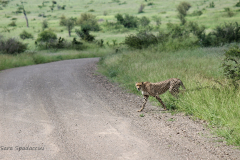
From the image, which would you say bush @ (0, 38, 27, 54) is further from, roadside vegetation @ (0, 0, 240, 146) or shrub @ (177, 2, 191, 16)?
shrub @ (177, 2, 191, 16)

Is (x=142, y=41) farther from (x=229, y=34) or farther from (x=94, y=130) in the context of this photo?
(x=94, y=130)

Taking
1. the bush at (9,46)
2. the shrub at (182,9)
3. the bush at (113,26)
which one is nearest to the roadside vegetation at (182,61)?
the bush at (9,46)

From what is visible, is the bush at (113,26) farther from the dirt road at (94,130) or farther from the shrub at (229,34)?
the dirt road at (94,130)

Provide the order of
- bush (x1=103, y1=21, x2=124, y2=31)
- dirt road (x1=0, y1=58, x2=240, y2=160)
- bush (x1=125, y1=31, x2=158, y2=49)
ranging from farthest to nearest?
1. bush (x1=103, y1=21, x2=124, y2=31)
2. bush (x1=125, y1=31, x2=158, y2=49)
3. dirt road (x1=0, y1=58, x2=240, y2=160)

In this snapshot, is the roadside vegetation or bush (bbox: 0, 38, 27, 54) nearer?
the roadside vegetation

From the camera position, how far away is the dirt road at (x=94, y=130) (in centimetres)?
420

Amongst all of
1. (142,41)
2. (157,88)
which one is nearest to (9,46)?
(142,41)

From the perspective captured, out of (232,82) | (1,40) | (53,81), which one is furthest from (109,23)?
(232,82)

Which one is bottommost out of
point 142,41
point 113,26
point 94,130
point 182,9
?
point 113,26

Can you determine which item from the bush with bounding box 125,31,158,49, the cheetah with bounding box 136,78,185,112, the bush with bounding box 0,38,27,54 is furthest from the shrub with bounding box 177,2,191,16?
the cheetah with bounding box 136,78,185,112

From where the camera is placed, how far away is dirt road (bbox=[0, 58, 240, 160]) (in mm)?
4199

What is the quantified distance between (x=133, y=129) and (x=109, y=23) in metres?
57.8

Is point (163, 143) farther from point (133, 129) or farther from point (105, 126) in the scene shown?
point (105, 126)

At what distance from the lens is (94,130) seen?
529 cm
